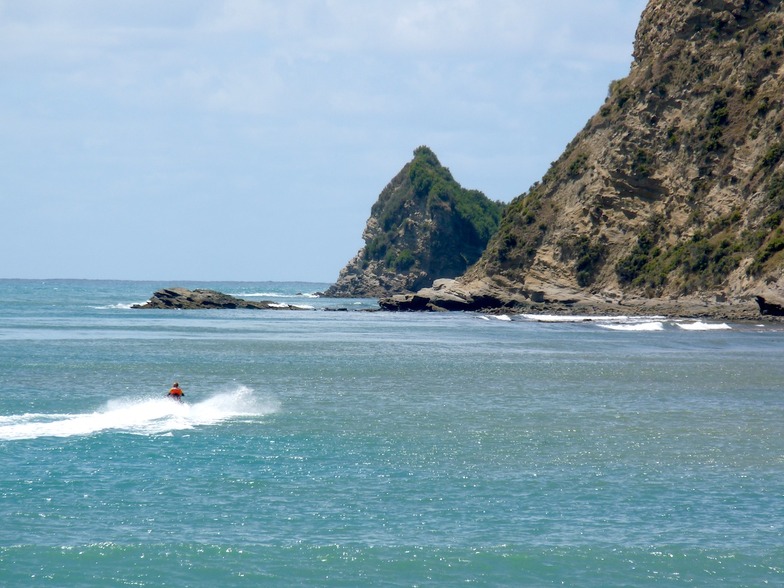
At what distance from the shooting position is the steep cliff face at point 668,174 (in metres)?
94.9

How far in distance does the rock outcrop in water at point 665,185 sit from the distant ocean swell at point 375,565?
75.4 meters

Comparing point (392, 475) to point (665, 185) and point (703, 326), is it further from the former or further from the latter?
point (665, 185)

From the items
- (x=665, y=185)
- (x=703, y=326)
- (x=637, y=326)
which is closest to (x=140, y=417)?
(x=637, y=326)

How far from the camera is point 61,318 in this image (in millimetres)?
96688

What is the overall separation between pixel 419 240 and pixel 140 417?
15686 cm

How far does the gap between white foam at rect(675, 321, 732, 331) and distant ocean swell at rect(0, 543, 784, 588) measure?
6034 cm

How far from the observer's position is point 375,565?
16.7m

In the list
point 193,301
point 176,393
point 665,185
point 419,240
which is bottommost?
point 176,393

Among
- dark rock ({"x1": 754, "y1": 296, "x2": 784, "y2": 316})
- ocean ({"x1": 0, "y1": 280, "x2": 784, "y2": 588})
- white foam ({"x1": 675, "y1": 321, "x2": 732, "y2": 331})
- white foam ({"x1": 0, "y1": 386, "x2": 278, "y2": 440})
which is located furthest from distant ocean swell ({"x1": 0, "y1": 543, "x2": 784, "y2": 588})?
dark rock ({"x1": 754, "y1": 296, "x2": 784, "y2": 316})

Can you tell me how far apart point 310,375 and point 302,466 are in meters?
21.2

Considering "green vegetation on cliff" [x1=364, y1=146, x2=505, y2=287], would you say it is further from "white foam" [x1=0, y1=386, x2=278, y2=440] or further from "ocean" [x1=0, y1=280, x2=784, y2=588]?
"white foam" [x1=0, y1=386, x2=278, y2=440]

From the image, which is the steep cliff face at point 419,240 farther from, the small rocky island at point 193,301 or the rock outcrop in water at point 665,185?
the rock outcrop in water at point 665,185

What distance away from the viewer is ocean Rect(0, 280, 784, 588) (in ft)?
55.1

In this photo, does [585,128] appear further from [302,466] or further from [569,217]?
[302,466]
